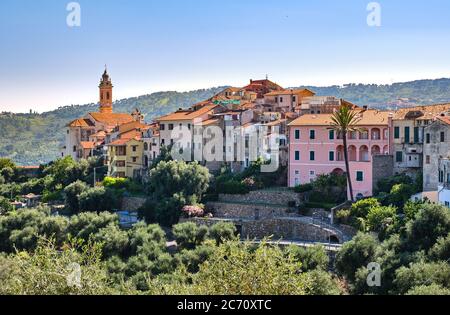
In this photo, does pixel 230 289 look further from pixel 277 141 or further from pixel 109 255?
pixel 277 141

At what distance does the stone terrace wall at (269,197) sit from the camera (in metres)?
52.1

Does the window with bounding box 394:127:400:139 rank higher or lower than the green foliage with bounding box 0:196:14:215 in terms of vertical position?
higher

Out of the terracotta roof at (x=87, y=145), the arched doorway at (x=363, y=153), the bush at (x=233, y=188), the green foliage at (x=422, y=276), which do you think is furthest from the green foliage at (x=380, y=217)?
the terracotta roof at (x=87, y=145)

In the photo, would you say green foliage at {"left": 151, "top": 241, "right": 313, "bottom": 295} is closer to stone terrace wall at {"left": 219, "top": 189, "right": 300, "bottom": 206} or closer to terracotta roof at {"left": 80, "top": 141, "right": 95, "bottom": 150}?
stone terrace wall at {"left": 219, "top": 189, "right": 300, "bottom": 206}

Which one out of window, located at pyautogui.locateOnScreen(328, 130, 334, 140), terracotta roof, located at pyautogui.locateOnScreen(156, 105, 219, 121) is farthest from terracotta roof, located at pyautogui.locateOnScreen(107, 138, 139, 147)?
window, located at pyautogui.locateOnScreen(328, 130, 334, 140)

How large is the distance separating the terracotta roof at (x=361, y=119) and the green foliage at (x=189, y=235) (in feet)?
39.2

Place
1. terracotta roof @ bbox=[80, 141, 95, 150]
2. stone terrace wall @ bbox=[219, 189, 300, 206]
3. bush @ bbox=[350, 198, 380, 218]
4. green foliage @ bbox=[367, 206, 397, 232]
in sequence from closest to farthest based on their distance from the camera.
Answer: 1. green foliage @ bbox=[367, 206, 397, 232]
2. bush @ bbox=[350, 198, 380, 218]
3. stone terrace wall @ bbox=[219, 189, 300, 206]
4. terracotta roof @ bbox=[80, 141, 95, 150]

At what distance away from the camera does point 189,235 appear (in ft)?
155

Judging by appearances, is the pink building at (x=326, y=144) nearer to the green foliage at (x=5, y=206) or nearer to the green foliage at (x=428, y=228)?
the green foliage at (x=428, y=228)

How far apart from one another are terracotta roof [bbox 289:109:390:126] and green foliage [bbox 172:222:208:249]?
39.2 ft

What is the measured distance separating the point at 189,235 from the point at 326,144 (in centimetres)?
1308

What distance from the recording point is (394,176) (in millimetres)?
48219

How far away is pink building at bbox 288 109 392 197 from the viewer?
51.6 m

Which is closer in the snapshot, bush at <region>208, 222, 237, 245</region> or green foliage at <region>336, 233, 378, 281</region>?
green foliage at <region>336, 233, 378, 281</region>
